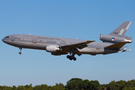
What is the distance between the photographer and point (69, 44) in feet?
144

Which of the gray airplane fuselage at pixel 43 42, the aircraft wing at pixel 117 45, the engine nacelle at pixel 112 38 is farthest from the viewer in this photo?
the engine nacelle at pixel 112 38

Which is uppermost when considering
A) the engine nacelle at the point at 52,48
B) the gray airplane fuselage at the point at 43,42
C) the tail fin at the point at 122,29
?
the tail fin at the point at 122,29

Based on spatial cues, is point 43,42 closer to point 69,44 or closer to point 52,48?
point 52,48

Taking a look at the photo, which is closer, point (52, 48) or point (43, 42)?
point (52, 48)

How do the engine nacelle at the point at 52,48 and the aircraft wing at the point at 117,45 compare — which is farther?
the engine nacelle at the point at 52,48

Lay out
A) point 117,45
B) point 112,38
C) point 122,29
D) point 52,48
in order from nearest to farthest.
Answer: point 52,48 → point 117,45 → point 112,38 → point 122,29

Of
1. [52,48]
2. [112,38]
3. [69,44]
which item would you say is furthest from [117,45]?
[52,48]

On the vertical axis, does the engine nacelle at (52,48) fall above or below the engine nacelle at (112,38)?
below

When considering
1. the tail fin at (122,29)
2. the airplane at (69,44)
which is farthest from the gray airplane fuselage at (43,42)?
the tail fin at (122,29)

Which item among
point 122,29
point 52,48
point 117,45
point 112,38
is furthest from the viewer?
point 122,29

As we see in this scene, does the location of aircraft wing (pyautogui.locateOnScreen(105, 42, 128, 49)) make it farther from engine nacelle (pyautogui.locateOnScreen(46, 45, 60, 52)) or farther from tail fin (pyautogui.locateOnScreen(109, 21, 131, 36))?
engine nacelle (pyautogui.locateOnScreen(46, 45, 60, 52))

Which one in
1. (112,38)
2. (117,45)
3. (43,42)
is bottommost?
(117,45)

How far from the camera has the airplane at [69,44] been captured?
43.8m

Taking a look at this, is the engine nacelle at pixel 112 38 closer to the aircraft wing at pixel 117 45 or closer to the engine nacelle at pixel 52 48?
the aircraft wing at pixel 117 45
